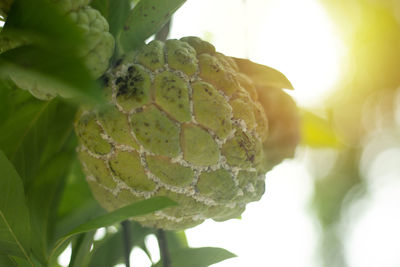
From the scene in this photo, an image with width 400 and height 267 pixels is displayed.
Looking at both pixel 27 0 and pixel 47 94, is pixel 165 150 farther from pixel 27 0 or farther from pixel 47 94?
pixel 27 0

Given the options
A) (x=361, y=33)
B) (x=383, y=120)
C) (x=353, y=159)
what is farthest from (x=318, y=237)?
(x=361, y=33)

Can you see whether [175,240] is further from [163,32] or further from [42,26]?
[42,26]

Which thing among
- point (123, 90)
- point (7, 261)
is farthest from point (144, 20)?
point (7, 261)

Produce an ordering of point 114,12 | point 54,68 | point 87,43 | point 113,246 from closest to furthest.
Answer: point 54,68
point 87,43
point 114,12
point 113,246

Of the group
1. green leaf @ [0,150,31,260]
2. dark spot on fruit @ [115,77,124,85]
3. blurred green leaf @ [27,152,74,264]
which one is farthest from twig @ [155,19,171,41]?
green leaf @ [0,150,31,260]

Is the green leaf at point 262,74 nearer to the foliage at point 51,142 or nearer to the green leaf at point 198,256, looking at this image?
the foliage at point 51,142
